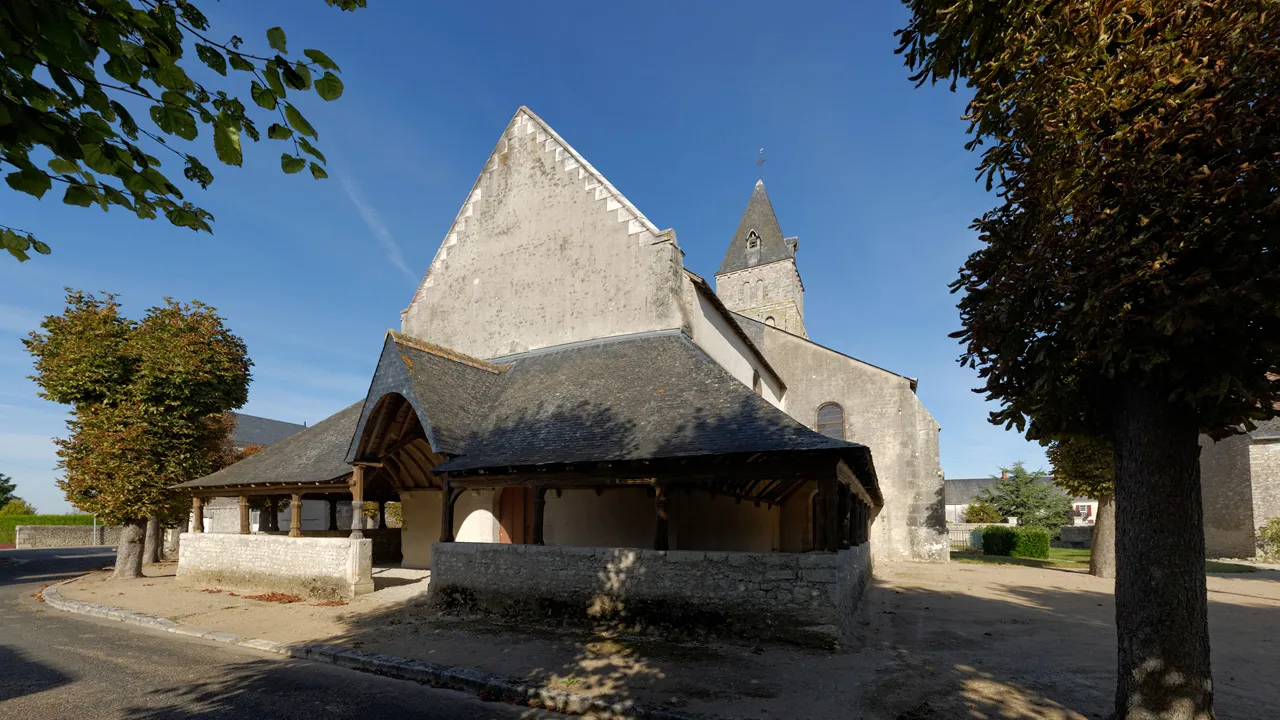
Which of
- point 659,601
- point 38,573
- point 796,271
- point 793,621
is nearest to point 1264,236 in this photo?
point 793,621

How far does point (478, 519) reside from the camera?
1412 centimetres

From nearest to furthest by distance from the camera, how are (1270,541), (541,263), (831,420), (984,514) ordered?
(541,263), (831,420), (1270,541), (984,514)

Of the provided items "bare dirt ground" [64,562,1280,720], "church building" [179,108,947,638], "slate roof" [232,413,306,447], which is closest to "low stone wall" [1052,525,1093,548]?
"church building" [179,108,947,638]

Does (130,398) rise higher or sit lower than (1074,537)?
higher

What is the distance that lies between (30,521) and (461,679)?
152ft

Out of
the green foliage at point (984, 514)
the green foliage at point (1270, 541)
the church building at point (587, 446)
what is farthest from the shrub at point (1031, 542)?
the green foliage at point (984, 514)

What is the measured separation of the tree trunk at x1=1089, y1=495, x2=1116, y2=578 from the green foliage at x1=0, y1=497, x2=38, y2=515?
182ft

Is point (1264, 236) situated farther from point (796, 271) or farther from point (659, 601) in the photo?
point (796, 271)

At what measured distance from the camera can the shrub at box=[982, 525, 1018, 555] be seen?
2694 centimetres

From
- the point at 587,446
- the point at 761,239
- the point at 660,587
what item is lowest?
the point at 660,587

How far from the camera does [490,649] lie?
8195 millimetres

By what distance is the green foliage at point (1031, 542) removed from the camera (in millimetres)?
26172

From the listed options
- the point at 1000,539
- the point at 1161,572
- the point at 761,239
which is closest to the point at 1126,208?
the point at 1161,572

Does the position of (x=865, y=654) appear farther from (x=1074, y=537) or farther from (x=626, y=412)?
(x=1074, y=537)
